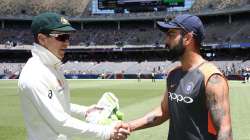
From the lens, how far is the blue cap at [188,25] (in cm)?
489

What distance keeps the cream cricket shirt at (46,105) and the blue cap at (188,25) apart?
1223 millimetres

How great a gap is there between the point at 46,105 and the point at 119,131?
83 centimetres

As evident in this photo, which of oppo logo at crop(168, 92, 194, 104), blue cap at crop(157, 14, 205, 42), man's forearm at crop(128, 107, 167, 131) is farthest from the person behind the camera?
man's forearm at crop(128, 107, 167, 131)

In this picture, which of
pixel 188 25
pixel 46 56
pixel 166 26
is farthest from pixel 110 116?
pixel 188 25

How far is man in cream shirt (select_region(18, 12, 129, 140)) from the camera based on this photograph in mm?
4770

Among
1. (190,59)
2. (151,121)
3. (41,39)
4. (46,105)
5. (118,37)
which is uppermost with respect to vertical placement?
(41,39)

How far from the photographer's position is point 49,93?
15.8ft

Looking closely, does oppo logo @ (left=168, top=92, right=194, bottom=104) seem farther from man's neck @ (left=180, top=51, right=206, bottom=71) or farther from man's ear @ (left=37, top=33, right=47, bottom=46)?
man's ear @ (left=37, top=33, right=47, bottom=46)

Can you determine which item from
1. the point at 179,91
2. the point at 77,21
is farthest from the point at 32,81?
the point at 77,21

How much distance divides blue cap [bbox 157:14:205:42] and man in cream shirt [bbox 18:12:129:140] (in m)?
1.06

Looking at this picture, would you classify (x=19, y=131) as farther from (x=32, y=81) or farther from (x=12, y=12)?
(x=12, y=12)

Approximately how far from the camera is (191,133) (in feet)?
15.6

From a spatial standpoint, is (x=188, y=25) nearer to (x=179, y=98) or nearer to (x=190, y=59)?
(x=190, y=59)

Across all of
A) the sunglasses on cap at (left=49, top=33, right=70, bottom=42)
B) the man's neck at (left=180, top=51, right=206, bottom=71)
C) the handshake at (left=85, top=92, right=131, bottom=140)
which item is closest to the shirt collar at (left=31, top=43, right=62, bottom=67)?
the sunglasses on cap at (left=49, top=33, right=70, bottom=42)
